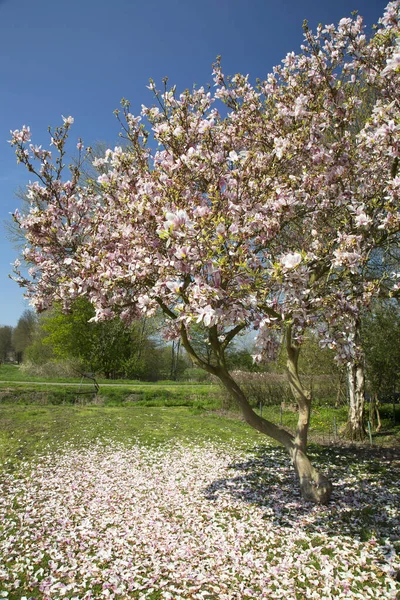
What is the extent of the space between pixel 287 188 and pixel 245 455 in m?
6.51

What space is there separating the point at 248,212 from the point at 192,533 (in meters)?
4.26

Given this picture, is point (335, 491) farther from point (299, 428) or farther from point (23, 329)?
point (23, 329)

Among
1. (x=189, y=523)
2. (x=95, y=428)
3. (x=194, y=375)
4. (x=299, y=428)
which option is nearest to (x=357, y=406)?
(x=299, y=428)

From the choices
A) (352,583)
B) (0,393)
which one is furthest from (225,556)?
(0,393)

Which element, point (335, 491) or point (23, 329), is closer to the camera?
point (335, 491)

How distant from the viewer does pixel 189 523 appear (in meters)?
5.66

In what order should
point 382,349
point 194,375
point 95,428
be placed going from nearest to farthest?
point 95,428 < point 382,349 < point 194,375

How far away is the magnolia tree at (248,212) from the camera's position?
4.29 m

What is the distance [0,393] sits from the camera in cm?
1650

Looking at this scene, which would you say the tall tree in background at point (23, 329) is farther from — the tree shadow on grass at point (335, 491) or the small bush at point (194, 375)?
the tree shadow on grass at point (335, 491)

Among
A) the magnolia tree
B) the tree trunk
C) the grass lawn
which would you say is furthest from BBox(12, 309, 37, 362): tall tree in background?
the magnolia tree

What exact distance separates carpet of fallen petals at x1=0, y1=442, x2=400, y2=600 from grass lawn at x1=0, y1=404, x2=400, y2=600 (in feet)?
0.05

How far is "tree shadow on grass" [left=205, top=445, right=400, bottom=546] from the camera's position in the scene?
5.50m

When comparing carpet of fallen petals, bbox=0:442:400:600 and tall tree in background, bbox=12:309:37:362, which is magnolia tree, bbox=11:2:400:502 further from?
tall tree in background, bbox=12:309:37:362
